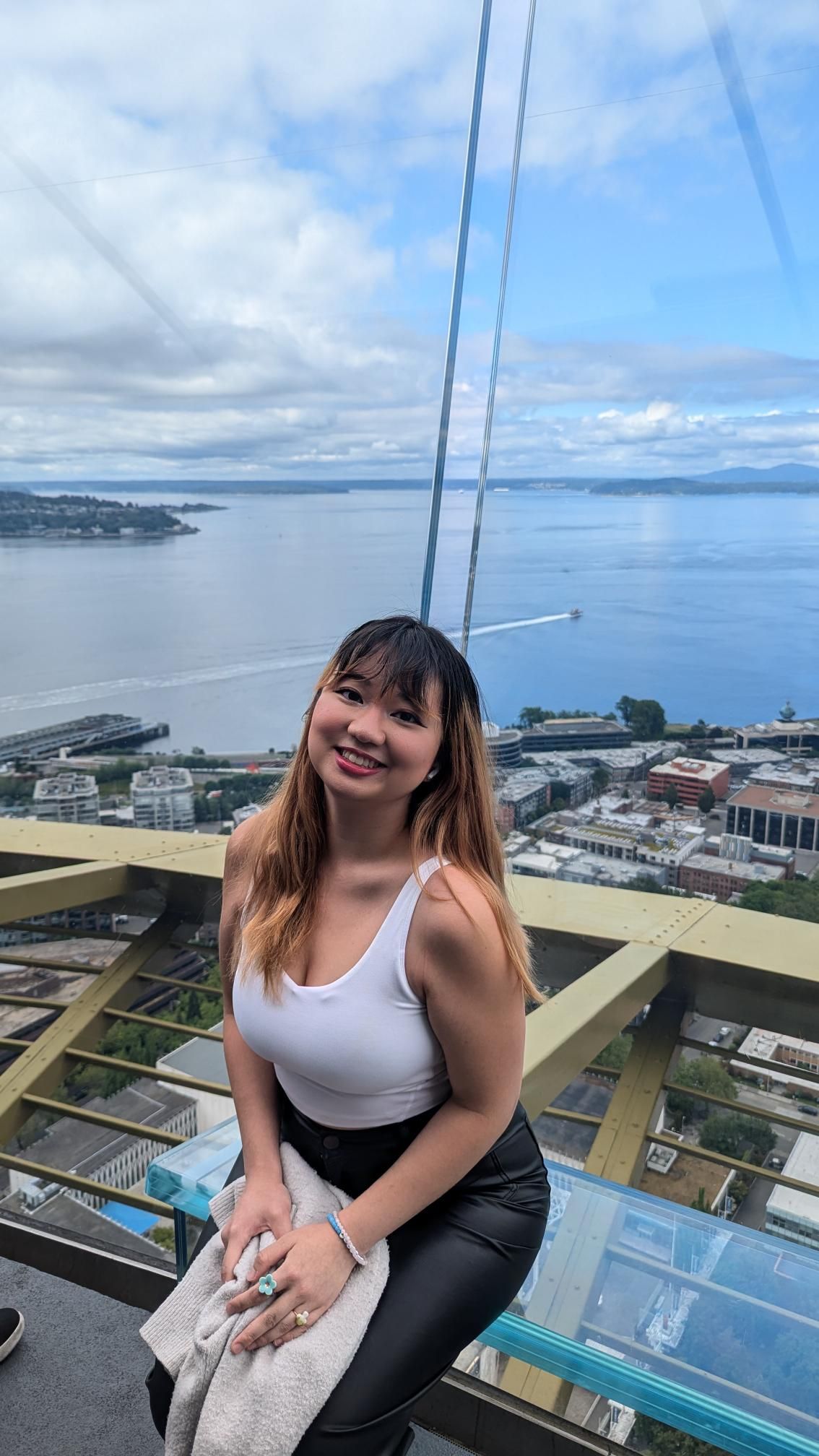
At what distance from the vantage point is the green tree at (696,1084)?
1.81 m

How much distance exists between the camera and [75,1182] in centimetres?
215

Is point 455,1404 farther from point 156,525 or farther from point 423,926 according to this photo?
point 156,525

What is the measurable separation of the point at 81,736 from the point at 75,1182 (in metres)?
1.27

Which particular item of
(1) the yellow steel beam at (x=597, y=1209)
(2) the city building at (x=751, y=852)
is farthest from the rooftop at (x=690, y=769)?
(1) the yellow steel beam at (x=597, y=1209)

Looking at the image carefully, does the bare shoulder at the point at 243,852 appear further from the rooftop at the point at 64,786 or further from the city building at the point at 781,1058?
the rooftop at the point at 64,786

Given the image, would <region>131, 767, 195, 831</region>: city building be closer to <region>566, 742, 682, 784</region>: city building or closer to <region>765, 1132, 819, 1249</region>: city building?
<region>566, 742, 682, 784</region>: city building

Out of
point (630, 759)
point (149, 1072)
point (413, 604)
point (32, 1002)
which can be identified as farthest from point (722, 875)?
point (32, 1002)

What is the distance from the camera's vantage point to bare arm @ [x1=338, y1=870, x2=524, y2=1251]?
0.95 m

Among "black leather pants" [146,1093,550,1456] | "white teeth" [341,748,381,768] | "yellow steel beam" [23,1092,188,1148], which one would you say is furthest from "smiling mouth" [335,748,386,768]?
"yellow steel beam" [23,1092,188,1148]

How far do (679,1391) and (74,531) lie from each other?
2738 mm

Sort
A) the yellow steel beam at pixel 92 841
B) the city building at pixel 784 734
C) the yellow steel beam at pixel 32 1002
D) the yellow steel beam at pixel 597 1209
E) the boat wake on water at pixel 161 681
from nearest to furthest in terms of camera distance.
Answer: the yellow steel beam at pixel 597 1209
the city building at pixel 784 734
the yellow steel beam at pixel 32 1002
the yellow steel beam at pixel 92 841
the boat wake on water at pixel 161 681

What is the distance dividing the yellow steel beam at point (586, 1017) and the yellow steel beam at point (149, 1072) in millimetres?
745

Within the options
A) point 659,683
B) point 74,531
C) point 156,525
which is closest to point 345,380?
point 156,525

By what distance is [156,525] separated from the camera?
9.69ft
